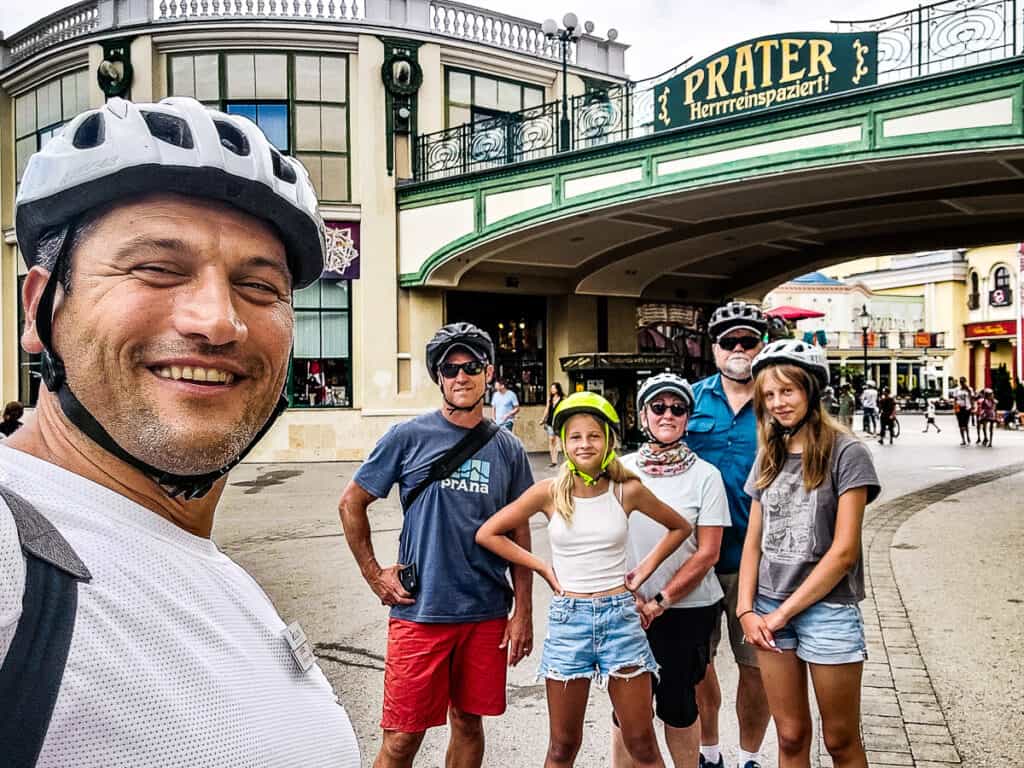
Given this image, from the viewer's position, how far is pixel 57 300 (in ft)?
4.05

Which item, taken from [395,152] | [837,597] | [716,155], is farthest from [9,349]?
[837,597]

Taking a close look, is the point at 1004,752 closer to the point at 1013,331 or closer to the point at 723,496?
the point at 723,496

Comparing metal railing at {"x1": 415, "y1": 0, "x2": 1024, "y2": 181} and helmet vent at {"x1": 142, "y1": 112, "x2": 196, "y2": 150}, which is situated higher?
metal railing at {"x1": 415, "y1": 0, "x2": 1024, "y2": 181}

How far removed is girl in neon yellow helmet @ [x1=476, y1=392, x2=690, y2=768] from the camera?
3332 millimetres

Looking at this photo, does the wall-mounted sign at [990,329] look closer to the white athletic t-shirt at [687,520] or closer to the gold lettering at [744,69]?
the gold lettering at [744,69]

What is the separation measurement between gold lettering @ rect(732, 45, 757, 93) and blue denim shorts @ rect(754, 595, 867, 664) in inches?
436

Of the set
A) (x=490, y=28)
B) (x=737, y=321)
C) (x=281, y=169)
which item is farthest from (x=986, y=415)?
(x=281, y=169)

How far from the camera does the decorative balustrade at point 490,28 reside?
63.0 ft

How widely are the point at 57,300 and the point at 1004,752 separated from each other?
14.9 feet

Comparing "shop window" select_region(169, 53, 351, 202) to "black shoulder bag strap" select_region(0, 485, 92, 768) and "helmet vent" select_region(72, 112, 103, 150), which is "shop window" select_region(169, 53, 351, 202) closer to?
"helmet vent" select_region(72, 112, 103, 150)

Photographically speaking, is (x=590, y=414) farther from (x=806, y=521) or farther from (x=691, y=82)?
(x=691, y=82)

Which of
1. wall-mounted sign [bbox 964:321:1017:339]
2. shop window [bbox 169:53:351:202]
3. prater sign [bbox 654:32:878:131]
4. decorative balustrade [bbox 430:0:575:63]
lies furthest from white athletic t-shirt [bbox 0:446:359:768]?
wall-mounted sign [bbox 964:321:1017:339]

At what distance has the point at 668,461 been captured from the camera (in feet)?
12.8

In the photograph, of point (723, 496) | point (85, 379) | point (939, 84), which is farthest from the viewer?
point (939, 84)
